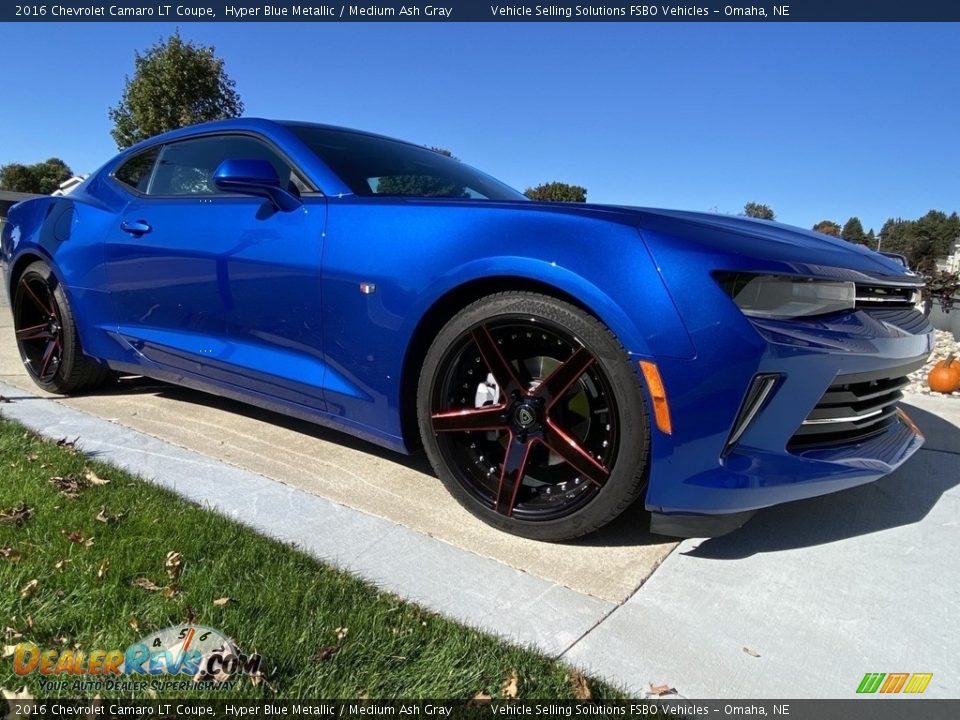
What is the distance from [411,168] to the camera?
2.95m

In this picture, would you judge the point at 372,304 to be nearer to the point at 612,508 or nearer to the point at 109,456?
the point at 612,508

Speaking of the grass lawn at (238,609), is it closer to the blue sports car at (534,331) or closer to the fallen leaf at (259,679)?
the fallen leaf at (259,679)

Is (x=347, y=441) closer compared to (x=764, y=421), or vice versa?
(x=764, y=421)

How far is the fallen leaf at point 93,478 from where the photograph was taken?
94.6 inches

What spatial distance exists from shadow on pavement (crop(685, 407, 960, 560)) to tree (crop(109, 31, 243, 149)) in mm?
26461

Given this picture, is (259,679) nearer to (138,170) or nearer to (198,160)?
(198,160)

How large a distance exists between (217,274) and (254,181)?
1.64 feet

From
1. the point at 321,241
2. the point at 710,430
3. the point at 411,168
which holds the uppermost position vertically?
the point at 411,168

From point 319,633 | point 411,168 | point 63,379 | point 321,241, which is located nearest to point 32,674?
point 319,633

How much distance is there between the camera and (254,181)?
2.47 m

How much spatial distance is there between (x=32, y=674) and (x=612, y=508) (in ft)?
4.97

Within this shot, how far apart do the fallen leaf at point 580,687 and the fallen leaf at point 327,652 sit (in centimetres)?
56

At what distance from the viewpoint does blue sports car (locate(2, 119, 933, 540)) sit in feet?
5.84

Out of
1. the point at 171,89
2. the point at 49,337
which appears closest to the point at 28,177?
the point at 171,89
